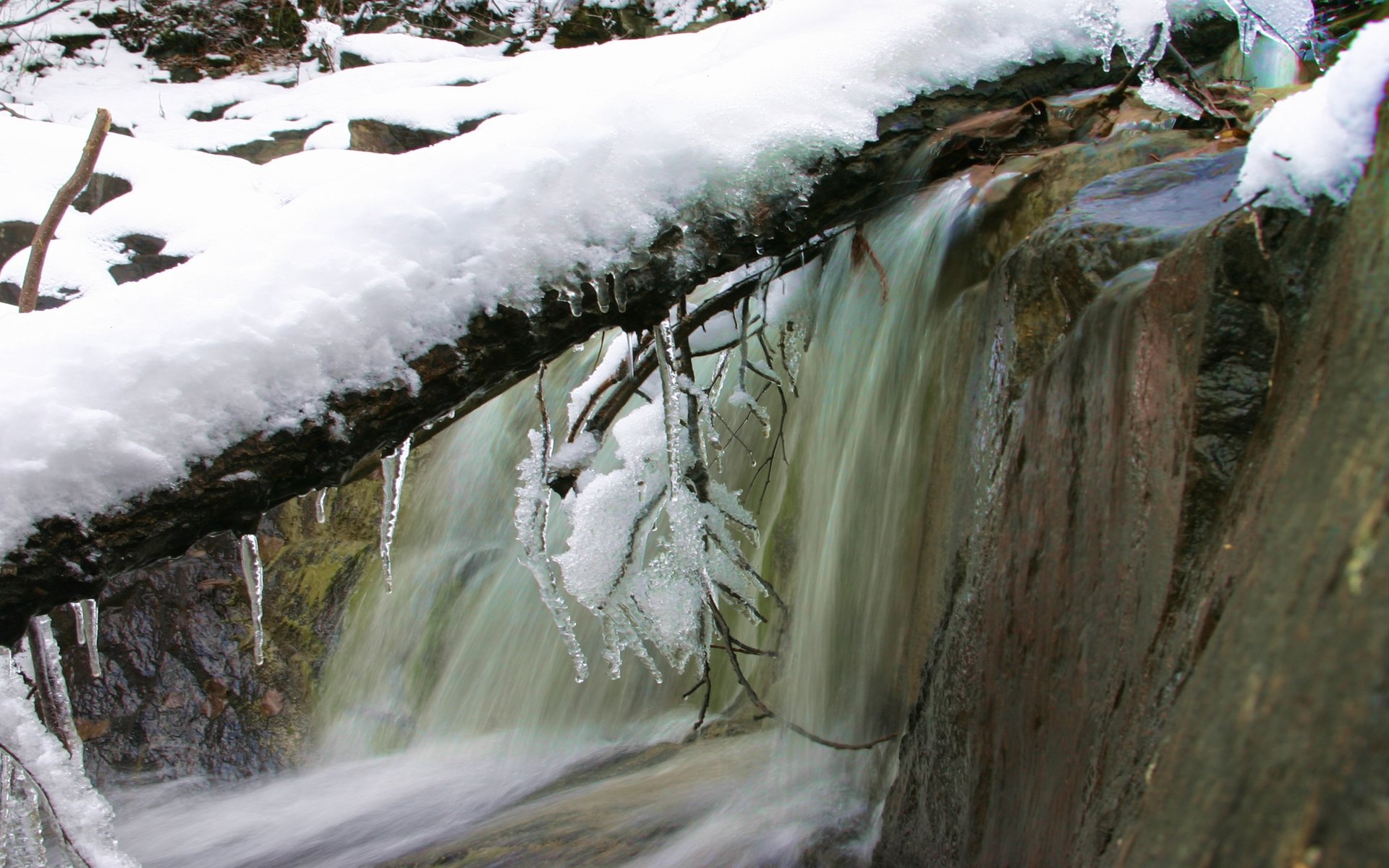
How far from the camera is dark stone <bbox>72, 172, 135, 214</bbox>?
5.04 meters

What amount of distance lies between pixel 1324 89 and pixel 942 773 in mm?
1559

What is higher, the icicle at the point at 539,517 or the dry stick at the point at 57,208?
the dry stick at the point at 57,208

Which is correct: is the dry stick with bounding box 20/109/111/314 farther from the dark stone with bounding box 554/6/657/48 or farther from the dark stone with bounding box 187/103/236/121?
the dark stone with bounding box 554/6/657/48

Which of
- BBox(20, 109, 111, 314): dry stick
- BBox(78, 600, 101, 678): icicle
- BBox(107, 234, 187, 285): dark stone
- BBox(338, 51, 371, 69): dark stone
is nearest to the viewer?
BBox(78, 600, 101, 678): icicle

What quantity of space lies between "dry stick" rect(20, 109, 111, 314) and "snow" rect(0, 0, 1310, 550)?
1.04 feet

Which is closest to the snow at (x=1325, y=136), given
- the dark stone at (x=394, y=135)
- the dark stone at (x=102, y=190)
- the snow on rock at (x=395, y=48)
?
the dark stone at (x=394, y=135)

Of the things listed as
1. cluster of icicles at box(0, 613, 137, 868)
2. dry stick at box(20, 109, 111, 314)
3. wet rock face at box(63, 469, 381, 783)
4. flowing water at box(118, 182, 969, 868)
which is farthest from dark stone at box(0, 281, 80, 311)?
cluster of icicles at box(0, 613, 137, 868)

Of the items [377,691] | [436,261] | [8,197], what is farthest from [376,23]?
[436,261]

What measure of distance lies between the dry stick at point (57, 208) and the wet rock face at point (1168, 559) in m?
1.93

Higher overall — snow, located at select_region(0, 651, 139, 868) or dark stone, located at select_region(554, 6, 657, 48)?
dark stone, located at select_region(554, 6, 657, 48)

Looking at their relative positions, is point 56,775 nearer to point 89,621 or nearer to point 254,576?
point 89,621

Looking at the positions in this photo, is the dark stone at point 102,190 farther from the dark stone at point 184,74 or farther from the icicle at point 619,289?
the icicle at point 619,289

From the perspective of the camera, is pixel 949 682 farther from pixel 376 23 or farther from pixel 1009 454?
pixel 376 23

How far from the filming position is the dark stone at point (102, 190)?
5.04 metres
